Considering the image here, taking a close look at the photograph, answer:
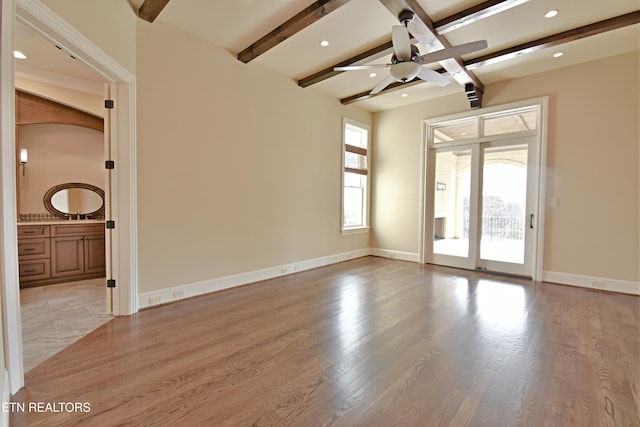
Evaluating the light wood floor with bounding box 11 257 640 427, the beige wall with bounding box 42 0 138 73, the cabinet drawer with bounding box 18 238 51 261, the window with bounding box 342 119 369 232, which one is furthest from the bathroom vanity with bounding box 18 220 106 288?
the window with bounding box 342 119 369 232

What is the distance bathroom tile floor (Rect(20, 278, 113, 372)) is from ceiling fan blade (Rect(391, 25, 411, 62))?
417 centimetres

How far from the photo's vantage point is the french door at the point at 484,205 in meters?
4.86

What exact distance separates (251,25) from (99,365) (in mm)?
3799

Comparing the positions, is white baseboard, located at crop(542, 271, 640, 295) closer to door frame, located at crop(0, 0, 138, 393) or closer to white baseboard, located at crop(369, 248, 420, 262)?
white baseboard, located at crop(369, 248, 420, 262)

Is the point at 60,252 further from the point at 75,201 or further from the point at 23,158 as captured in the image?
the point at 23,158

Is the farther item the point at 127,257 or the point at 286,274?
the point at 286,274

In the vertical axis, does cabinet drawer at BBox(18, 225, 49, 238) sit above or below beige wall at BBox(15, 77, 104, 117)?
below

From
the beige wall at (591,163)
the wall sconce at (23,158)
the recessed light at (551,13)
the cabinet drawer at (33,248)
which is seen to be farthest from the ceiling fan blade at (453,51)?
the wall sconce at (23,158)

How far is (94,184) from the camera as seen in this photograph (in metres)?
5.17

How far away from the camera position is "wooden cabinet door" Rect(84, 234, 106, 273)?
466 centimetres

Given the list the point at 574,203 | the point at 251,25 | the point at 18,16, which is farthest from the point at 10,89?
the point at 574,203

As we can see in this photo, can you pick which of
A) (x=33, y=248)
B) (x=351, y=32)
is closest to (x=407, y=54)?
(x=351, y=32)

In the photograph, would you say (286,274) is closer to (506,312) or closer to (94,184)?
(506,312)

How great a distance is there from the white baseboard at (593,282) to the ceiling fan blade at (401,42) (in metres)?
4.17
